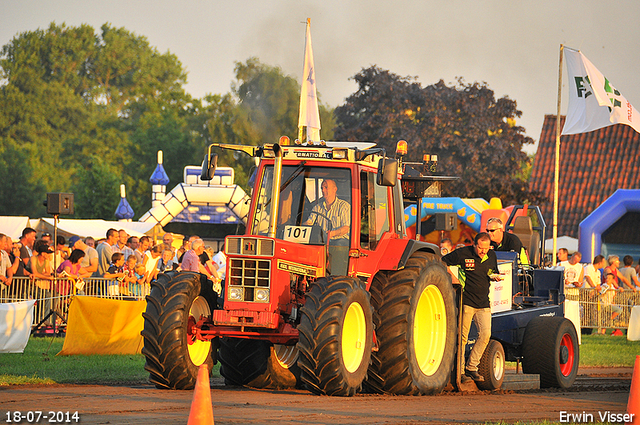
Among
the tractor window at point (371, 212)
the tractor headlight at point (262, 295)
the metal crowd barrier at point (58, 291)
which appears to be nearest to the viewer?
the tractor headlight at point (262, 295)

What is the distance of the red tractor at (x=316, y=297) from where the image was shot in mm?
9352

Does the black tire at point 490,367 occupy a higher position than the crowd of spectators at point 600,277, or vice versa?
the crowd of spectators at point 600,277

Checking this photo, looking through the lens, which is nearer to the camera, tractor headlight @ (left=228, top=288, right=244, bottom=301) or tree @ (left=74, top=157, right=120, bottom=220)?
tractor headlight @ (left=228, top=288, right=244, bottom=301)

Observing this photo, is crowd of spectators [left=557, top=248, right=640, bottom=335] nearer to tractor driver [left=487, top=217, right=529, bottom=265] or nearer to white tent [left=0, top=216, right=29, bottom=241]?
tractor driver [left=487, top=217, right=529, bottom=265]

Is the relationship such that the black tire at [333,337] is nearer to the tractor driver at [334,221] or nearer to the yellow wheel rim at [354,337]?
the yellow wheel rim at [354,337]

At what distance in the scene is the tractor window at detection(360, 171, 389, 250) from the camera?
10250 mm

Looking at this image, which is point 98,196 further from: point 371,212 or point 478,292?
point 371,212

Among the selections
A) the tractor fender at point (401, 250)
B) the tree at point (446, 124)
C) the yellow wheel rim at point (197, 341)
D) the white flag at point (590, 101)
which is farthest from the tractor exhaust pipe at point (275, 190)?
the tree at point (446, 124)

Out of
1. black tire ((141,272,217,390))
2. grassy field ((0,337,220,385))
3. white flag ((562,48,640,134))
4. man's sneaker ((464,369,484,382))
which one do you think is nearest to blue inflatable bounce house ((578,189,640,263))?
white flag ((562,48,640,134))

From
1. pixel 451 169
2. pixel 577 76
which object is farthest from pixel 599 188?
pixel 577 76

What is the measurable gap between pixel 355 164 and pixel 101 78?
275 feet

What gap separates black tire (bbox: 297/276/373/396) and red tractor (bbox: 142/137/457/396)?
1 centimetres

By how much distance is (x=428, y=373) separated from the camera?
416 inches

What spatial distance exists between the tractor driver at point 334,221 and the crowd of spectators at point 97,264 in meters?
6.02
